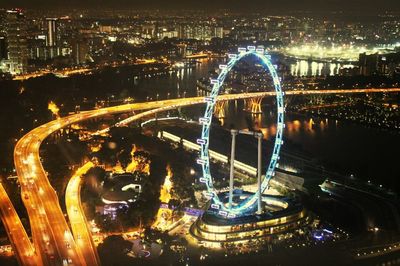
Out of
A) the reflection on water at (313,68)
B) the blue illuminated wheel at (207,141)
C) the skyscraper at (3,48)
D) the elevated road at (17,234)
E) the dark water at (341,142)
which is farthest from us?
the reflection on water at (313,68)

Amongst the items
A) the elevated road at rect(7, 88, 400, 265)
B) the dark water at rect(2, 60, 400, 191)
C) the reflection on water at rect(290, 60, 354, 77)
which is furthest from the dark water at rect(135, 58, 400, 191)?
the reflection on water at rect(290, 60, 354, 77)

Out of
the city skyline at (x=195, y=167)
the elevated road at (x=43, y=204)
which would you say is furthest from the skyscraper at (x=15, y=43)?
the elevated road at (x=43, y=204)

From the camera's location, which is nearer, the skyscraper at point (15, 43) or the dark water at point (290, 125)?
the dark water at point (290, 125)

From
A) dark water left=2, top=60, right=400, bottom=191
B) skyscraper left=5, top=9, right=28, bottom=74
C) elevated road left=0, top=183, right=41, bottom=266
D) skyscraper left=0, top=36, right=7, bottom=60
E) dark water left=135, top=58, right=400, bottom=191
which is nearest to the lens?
elevated road left=0, top=183, right=41, bottom=266

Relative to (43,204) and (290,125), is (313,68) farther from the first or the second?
(43,204)

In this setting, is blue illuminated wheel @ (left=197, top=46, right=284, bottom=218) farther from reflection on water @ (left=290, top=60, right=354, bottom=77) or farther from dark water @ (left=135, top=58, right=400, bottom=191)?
reflection on water @ (left=290, top=60, right=354, bottom=77)

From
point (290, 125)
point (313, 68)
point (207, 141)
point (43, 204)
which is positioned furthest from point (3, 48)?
point (207, 141)

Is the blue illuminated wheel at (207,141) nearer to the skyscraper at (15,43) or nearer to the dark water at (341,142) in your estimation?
the dark water at (341,142)
